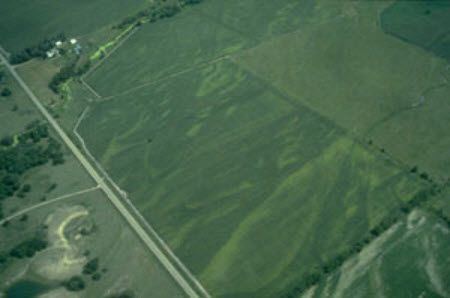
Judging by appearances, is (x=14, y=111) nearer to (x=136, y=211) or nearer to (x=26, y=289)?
(x=136, y=211)

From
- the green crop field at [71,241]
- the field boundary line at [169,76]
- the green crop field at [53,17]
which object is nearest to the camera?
the green crop field at [71,241]

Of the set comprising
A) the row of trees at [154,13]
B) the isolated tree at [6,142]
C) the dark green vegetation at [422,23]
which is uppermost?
the row of trees at [154,13]

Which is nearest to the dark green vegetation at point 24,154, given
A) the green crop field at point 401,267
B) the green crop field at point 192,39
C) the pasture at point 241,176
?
the pasture at point 241,176

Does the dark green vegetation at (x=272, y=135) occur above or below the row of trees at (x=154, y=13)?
below

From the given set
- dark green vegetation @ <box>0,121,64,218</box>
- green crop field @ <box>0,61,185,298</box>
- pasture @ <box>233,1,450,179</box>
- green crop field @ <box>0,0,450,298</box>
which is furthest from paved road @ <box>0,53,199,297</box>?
pasture @ <box>233,1,450,179</box>

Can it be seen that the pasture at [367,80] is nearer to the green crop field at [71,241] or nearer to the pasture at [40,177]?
the pasture at [40,177]

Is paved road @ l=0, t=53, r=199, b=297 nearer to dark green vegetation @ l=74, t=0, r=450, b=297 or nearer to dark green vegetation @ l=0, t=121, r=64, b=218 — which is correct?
dark green vegetation @ l=0, t=121, r=64, b=218

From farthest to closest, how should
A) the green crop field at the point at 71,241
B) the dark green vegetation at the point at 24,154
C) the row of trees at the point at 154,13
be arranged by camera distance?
the row of trees at the point at 154,13 → the dark green vegetation at the point at 24,154 → the green crop field at the point at 71,241
